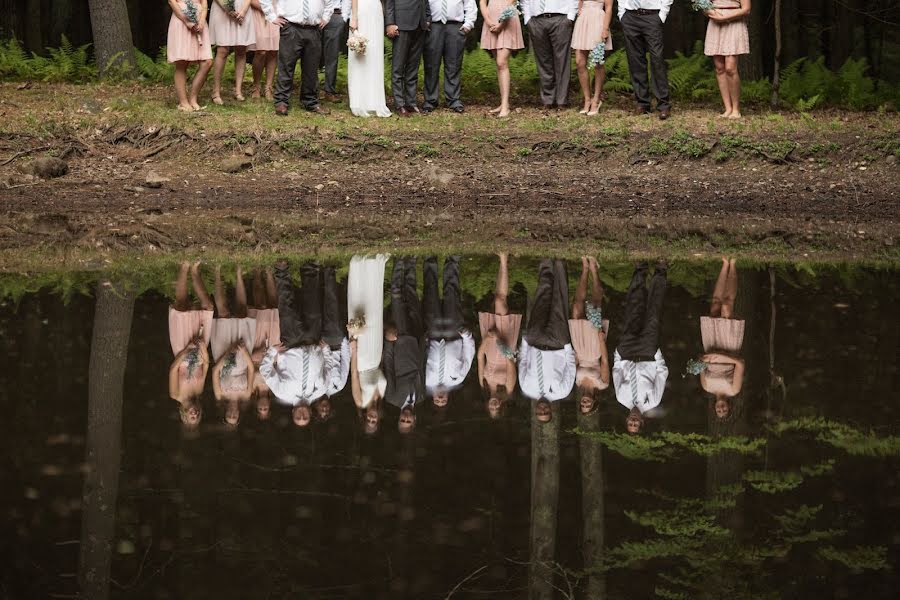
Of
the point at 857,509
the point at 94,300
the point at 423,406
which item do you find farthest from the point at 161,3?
the point at 857,509

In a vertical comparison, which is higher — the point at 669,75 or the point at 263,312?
the point at 669,75

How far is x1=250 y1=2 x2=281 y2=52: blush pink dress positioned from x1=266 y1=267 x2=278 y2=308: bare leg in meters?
8.02

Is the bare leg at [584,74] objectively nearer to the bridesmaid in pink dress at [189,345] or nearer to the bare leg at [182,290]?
the bare leg at [182,290]

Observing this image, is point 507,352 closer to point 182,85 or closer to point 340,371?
point 340,371

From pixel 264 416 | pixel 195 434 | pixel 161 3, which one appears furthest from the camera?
pixel 161 3

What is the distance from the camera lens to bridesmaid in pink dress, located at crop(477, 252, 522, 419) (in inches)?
283

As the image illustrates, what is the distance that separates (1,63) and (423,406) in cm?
1664

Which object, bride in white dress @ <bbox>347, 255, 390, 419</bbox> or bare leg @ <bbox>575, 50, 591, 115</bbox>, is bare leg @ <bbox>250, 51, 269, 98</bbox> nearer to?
bare leg @ <bbox>575, 50, 591, 115</bbox>

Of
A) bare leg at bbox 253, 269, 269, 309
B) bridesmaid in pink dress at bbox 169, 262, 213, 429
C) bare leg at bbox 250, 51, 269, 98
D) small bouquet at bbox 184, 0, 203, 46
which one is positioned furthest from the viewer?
bare leg at bbox 250, 51, 269, 98

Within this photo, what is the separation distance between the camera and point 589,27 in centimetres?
1827

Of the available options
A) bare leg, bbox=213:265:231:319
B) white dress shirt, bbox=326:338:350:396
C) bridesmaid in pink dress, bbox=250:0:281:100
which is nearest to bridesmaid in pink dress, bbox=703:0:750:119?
bridesmaid in pink dress, bbox=250:0:281:100

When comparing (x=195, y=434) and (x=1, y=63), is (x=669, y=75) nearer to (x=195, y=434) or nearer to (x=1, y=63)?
(x=1, y=63)

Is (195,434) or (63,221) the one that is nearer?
(195,434)

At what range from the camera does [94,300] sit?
9.80 m
